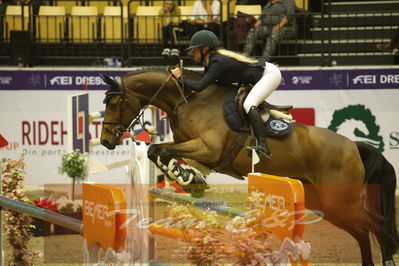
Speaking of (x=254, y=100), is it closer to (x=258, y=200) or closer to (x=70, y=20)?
(x=258, y=200)

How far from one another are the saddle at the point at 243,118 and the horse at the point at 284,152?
0.19 feet

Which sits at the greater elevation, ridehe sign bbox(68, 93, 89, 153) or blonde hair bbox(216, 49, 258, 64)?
blonde hair bbox(216, 49, 258, 64)

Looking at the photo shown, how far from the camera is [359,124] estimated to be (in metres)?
9.33

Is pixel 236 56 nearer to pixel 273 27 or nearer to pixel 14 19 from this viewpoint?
pixel 273 27

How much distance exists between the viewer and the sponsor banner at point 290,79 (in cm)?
930

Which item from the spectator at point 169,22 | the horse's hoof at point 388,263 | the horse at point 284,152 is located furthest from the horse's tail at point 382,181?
the spectator at point 169,22

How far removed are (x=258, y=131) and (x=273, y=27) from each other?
4.46 m

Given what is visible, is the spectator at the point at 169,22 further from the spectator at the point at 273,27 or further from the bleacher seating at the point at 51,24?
the bleacher seating at the point at 51,24

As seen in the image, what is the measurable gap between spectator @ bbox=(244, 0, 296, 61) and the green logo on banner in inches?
45.3

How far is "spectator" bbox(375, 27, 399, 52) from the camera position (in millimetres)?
9711

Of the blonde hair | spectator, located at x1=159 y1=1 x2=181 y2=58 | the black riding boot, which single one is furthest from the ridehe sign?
the black riding boot

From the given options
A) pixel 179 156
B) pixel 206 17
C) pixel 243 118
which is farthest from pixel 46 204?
pixel 206 17

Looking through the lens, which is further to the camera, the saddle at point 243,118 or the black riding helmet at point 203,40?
the saddle at point 243,118

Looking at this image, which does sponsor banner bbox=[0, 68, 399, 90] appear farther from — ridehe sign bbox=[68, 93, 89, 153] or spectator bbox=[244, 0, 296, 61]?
ridehe sign bbox=[68, 93, 89, 153]
